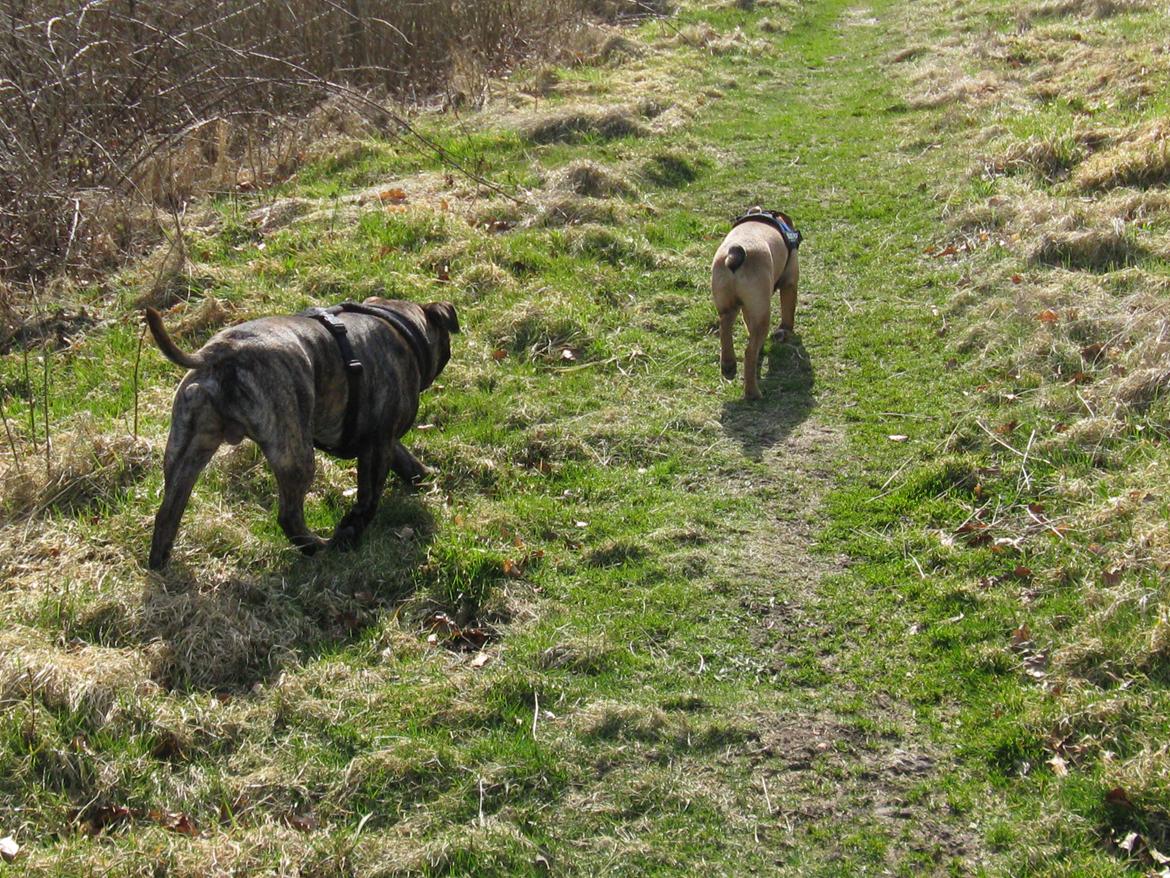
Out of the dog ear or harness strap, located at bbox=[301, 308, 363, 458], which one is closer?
harness strap, located at bbox=[301, 308, 363, 458]

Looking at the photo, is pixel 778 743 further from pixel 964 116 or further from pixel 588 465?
pixel 964 116

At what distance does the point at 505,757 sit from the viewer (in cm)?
472

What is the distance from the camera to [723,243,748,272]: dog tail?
7.80m

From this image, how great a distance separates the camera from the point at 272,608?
5.66 metres

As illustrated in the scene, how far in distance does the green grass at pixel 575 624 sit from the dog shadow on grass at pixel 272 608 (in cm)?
2

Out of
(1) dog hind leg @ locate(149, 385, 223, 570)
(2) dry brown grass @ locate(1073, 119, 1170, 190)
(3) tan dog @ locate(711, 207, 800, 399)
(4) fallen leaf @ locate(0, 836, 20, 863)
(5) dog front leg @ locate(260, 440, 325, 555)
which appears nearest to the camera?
(4) fallen leaf @ locate(0, 836, 20, 863)

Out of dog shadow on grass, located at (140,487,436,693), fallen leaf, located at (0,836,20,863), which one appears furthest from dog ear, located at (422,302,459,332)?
fallen leaf, located at (0,836,20,863)

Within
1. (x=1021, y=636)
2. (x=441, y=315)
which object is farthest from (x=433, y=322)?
(x=1021, y=636)

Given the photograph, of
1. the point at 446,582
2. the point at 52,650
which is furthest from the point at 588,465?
the point at 52,650

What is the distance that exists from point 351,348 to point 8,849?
3002mm

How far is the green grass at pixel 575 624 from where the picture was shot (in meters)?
4.31

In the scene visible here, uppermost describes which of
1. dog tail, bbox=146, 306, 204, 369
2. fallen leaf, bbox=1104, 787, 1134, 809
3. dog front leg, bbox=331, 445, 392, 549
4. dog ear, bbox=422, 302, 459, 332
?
dog tail, bbox=146, 306, 204, 369

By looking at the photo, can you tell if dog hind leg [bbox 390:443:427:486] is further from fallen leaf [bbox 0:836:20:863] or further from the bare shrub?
fallen leaf [bbox 0:836:20:863]

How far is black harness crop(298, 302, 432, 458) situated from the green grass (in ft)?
1.87
